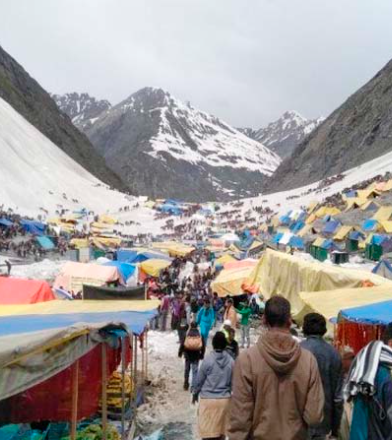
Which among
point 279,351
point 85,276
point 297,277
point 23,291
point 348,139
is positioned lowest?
point 85,276

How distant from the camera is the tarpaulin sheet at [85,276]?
16625 millimetres

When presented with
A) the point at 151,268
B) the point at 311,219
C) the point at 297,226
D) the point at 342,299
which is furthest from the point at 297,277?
the point at 297,226

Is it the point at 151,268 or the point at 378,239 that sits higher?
the point at 378,239

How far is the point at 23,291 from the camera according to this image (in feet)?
32.9

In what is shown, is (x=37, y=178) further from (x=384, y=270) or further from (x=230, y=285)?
(x=384, y=270)

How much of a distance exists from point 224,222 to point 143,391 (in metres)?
55.9

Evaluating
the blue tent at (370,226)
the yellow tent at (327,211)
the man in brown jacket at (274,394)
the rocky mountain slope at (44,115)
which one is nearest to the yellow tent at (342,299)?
the man in brown jacket at (274,394)

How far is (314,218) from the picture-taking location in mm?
43250

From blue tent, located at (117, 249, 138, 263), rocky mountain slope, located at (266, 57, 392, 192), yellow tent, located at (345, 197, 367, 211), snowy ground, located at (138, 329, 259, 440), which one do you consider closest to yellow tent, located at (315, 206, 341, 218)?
yellow tent, located at (345, 197, 367, 211)

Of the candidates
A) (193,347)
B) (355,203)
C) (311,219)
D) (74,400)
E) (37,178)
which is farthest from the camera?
(37,178)

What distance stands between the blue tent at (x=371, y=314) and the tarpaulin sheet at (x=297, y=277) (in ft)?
9.39

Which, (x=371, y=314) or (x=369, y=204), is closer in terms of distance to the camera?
(x=371, y=314)

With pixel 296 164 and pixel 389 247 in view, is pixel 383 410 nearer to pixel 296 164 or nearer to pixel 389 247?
pixel 389 247

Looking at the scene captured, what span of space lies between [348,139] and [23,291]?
83660 millimetres
